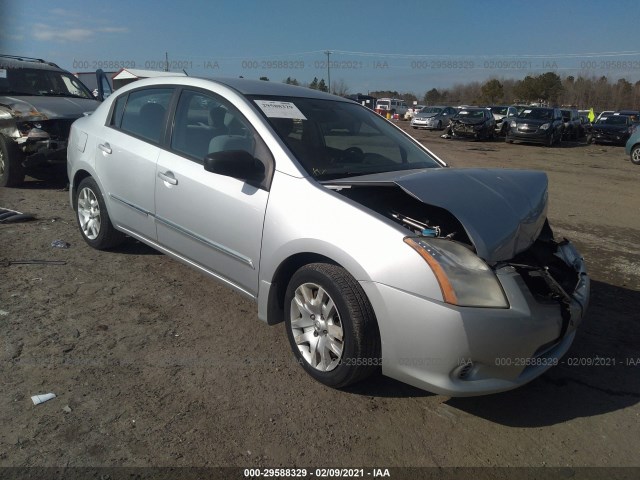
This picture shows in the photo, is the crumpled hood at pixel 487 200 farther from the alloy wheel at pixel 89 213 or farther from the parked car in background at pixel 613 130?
the parked car in background at pixel 613 130

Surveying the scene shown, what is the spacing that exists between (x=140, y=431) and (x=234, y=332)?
3.77 ft

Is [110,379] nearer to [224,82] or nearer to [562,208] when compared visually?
[224,82]

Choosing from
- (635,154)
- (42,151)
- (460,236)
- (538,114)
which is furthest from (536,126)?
(460,236)

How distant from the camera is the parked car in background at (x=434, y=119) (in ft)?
102

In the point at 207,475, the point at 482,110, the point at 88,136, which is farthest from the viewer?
the point at 482,110

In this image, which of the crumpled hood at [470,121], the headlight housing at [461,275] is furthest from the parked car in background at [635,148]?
the headlight housing at [461,275]

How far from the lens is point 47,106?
7.54 meters

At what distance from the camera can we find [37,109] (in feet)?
24.2

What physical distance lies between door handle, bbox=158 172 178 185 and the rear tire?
4739 mm

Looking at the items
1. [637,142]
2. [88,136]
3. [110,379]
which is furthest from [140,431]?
[637,142]

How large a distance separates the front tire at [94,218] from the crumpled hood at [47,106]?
306 cm

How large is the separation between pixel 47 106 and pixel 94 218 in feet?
12.0

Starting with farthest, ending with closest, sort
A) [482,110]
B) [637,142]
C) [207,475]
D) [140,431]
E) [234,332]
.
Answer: [482,110] → [637,142] → [234,332] → [140,431] → [207,475]

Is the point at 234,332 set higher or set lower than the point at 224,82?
lower
